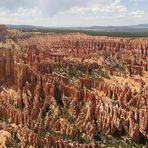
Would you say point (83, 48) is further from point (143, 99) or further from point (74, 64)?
point (143, 99)

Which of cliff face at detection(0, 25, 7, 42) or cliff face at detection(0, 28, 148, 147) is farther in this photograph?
cliff face at detection(0, 25, 7, 42)

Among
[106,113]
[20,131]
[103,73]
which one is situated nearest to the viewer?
[20,131]

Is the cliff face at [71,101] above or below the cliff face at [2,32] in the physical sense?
below

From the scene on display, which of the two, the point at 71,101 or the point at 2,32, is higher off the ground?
the point at 2,32

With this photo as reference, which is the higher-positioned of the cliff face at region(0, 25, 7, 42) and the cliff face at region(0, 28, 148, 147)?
the cliff face at region(0, 25, 7, 42)

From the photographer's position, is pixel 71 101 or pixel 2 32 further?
pixel 2 32

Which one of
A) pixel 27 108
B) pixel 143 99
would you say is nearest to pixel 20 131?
pixel 27 108

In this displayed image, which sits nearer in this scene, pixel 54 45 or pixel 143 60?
pixel 143 60

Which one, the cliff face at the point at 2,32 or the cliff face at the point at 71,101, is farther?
the cliff face at the point at 2,32
